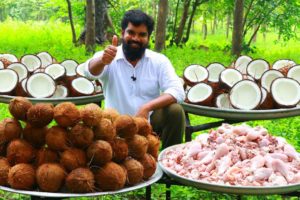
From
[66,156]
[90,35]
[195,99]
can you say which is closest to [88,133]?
[66,156]

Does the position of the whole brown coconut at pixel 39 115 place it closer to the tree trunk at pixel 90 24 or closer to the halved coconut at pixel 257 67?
the halved coconut at pixel 257 67

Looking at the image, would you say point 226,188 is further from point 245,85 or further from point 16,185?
point 245,85

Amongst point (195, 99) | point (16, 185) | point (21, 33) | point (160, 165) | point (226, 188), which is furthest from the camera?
point (21, 33)

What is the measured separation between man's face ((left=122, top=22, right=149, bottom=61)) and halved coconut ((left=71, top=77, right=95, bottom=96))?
93 centimetres

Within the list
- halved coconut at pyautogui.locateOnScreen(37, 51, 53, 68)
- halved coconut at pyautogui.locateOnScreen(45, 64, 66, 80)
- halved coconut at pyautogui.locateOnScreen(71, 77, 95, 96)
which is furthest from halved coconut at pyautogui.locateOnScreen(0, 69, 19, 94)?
halved coconut at pyautogui.locateOnScreen(37, 51, 53, 68)

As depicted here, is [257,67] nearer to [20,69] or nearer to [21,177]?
[20,69]

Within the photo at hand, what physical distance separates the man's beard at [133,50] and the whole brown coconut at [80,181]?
6.29ft

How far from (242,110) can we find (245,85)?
491mm

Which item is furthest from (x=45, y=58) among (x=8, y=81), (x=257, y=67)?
(x=257, y=67)

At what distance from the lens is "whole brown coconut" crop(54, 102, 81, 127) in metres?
2.30

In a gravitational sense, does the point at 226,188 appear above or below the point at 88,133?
below

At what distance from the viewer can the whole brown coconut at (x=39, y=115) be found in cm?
232

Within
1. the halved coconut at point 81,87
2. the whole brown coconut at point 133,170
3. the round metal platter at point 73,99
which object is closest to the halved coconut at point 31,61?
the halved coconut at point 81,87

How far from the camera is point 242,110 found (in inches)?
164
